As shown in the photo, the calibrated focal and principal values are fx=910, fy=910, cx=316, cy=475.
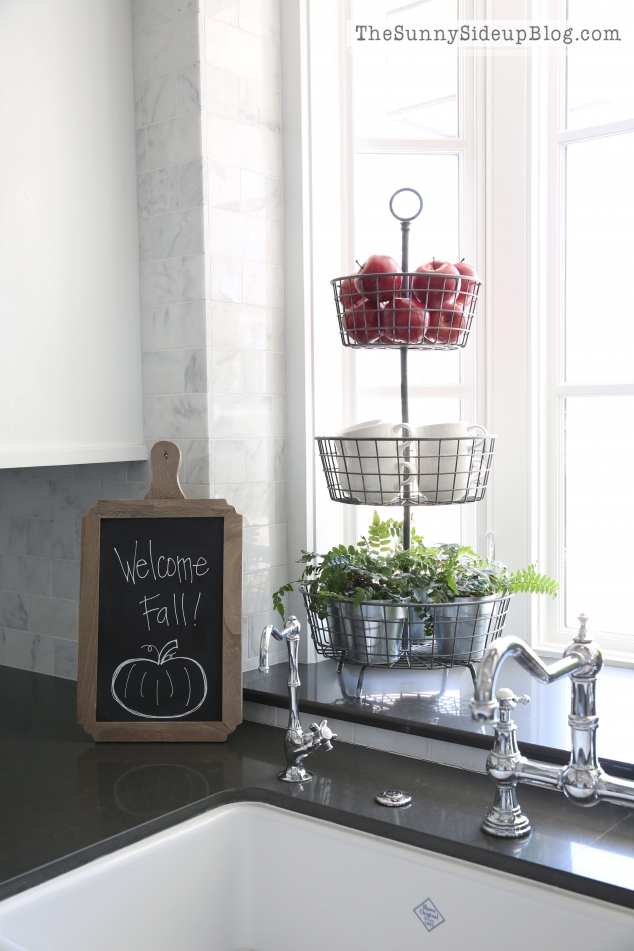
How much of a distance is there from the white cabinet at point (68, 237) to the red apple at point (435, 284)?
0.58m

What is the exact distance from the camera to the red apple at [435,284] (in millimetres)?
1399

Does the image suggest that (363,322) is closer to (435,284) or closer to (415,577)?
(435,284)

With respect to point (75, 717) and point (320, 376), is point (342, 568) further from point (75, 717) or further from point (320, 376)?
point (75, 717)

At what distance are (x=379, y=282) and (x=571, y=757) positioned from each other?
0.75 metres

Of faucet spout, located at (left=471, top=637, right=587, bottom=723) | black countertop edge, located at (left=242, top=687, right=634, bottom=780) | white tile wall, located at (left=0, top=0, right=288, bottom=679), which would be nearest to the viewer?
faucet spout, located at (left=471, top=637, right=587, bottom=723)

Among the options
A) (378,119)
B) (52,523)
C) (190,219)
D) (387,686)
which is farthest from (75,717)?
(378,119)

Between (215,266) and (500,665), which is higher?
(215,266)

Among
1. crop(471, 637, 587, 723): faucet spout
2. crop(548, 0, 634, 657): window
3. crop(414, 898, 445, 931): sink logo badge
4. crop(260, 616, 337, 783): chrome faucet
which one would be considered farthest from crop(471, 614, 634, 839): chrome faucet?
crop(548, 0, 634, 657): window

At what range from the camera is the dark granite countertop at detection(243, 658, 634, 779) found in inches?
50.4

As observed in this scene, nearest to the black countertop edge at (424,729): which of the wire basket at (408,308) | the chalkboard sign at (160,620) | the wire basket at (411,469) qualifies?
the chalkboard sign at (160,620)

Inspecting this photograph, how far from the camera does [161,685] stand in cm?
151

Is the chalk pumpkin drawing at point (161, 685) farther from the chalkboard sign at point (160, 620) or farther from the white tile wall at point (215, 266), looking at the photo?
the white tile wall at point (215, 266)

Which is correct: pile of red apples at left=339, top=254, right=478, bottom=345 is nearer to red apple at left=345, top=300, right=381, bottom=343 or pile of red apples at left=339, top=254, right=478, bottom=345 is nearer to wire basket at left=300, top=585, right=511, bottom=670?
red apple at left=345, top=300, right=381, bottom=343

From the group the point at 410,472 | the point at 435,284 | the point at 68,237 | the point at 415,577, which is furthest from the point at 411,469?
the point at 68,237
